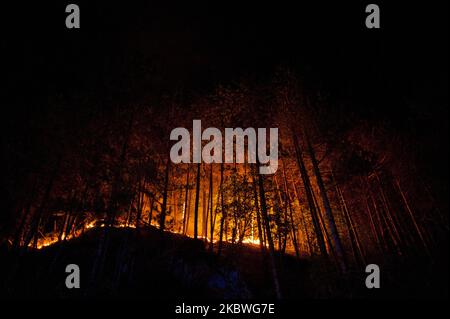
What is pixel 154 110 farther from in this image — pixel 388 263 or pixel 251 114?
pixel 388 263

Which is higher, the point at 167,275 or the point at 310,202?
the point at 310,202

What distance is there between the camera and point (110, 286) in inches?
436

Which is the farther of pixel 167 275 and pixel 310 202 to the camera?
pixel 310 202

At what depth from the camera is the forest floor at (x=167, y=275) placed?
9398 millimetres

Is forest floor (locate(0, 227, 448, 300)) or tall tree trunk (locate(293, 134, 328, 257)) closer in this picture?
forest floor (locate(0, 227, 448, 300))

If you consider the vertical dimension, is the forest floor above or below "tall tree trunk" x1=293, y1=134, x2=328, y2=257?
below

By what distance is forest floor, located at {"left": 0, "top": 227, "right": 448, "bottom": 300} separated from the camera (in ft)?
30.8

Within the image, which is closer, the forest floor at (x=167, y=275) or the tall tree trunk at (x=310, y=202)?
the forest floor at (x=167, y=275)

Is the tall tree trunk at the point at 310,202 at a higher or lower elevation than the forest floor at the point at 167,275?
higher

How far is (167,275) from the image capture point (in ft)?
39.3

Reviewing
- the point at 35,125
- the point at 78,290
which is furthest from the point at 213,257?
the point at 35,125
